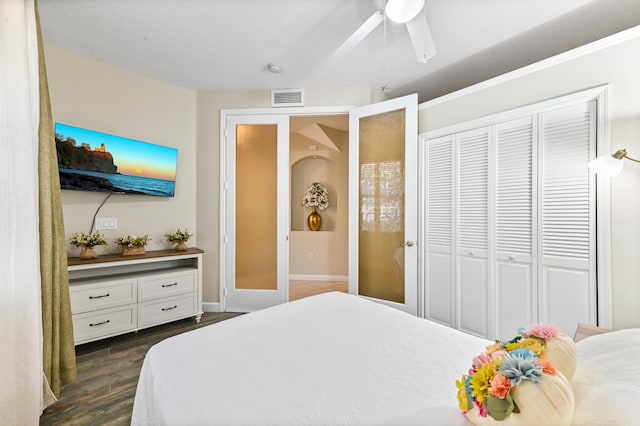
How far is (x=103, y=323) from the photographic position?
242cm

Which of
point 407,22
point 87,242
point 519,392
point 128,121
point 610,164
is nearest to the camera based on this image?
point 519,392

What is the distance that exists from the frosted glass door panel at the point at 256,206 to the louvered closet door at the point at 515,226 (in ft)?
7.82

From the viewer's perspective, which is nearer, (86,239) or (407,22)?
(407,22)

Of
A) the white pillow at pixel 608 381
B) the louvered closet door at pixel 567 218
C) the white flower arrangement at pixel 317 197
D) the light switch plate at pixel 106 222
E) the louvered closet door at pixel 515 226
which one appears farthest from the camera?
the white flower arrangement at pixel 317 197

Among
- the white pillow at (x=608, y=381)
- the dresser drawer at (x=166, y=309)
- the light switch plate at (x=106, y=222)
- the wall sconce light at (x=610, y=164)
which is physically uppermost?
the wall sconce light at (x=610, y=164)

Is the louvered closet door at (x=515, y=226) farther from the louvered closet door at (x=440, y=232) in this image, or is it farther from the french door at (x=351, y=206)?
the french door at (x=351, y=206)

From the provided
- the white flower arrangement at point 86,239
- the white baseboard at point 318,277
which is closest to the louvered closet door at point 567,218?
the white baseboard at point 318,277

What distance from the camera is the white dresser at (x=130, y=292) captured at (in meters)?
2.33

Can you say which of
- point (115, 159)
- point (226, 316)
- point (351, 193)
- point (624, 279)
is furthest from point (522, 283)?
point (115, 159)

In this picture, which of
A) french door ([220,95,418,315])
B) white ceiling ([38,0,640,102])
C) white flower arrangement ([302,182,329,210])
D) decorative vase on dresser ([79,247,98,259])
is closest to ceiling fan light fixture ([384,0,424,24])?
white ceiling ([38,0,640,102])

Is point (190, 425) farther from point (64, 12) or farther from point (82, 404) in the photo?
point (64, 12)

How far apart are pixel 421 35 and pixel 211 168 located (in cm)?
269

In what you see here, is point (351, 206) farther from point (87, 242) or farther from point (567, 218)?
point (87, 242)

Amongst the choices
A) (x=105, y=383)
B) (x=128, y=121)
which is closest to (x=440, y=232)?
(x=105, y=383)
